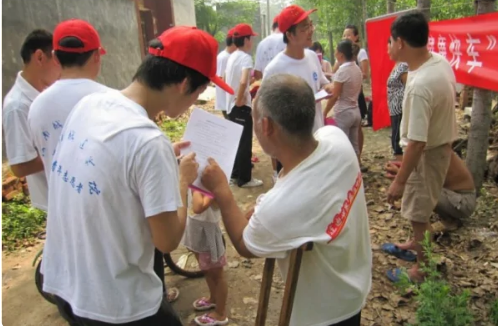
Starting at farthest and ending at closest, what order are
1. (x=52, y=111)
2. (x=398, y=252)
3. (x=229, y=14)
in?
1. (x=229, y=14)
2. (x=398, y=252)
3. (x=52, y=111)

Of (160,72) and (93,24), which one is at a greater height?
(93,24)

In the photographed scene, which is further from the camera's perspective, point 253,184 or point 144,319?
point 253,184

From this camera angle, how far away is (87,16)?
8.25 m

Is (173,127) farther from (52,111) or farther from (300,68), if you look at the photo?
(52,111)

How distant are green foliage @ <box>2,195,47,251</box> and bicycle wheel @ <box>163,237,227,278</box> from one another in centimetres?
187

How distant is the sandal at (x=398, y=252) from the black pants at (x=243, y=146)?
2.35 metres

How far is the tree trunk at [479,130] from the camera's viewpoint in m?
4.09

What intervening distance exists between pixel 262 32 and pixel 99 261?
122 feet

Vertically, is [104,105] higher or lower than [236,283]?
higher

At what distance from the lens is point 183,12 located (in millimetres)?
14938

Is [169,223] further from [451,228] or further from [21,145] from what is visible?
[451,228]

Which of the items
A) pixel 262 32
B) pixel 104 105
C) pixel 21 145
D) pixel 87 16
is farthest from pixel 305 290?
pixel 262 32

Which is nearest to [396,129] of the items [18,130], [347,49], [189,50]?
[347,49]

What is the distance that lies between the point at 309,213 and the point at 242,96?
3902 mm
